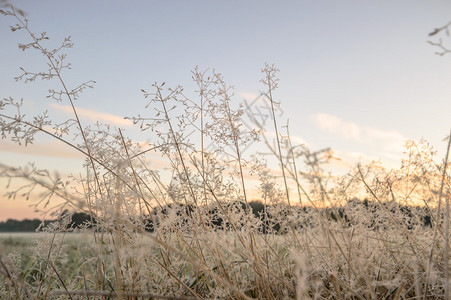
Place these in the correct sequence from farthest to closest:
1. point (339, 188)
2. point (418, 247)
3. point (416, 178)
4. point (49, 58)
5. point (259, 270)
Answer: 1. point (416, 178)
2. point (339, 188)
3. point (418, 247)
4. point (49, 58)
5. point (259, 270)

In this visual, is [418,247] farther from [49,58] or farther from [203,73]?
[49,58]

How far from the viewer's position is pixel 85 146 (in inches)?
97.9

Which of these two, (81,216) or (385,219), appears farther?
(385,219)

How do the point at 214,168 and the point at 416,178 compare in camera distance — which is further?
the point at 416,178

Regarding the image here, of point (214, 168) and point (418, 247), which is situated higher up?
point (214, 168)

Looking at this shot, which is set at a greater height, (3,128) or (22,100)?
(22,100)

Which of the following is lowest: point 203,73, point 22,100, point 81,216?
point 81,216

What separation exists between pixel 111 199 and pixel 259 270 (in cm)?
102

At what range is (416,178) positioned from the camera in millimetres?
3070

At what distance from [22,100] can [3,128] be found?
0.21 meters

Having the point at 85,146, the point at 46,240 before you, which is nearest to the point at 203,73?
the point at 85,146

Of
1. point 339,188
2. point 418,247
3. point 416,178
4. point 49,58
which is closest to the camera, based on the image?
point 49,58

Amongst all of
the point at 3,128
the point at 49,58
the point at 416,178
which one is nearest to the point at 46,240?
the point at 3,128

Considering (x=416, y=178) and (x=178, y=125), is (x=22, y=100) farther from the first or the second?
(x=416, y=178)
